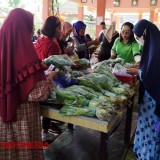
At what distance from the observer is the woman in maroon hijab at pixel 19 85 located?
136cm

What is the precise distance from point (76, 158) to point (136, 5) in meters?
11.6

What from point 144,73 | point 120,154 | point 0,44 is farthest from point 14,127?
point 120,154

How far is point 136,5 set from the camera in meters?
12.2

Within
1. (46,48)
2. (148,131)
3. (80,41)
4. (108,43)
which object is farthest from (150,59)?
(108,43)

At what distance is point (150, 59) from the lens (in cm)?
169

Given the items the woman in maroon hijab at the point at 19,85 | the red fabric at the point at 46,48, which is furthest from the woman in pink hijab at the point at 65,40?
the woman in maroon hijab at the point at 19,85

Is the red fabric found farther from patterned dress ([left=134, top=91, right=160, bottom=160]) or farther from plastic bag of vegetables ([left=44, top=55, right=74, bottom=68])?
patterned dress ([left=134, top=91, right=160, bottom=160])

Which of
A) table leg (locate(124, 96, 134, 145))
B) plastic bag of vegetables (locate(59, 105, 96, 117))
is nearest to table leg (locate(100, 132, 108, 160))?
plastic bag of vegetables (locate(59, 105, 96, 117))

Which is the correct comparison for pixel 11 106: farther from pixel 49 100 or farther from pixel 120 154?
pixel 120 154

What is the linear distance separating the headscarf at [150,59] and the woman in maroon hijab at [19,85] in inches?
29.5

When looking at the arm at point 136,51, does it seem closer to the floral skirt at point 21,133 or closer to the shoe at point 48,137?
the shoe at point 48,137

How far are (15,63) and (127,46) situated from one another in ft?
5.92

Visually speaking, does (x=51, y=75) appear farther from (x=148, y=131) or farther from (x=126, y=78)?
(x=148, y=131)

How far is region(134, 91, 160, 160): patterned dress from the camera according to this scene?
192 cm
